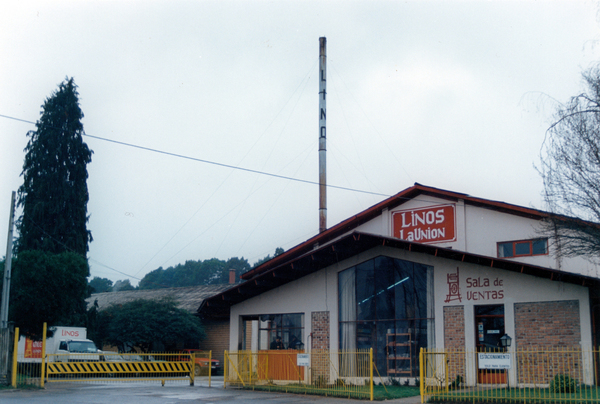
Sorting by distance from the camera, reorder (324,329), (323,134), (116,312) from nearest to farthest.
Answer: (324,329) < (323,134) < (116,312)

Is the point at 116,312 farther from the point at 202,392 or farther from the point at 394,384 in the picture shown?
the point at 394,384

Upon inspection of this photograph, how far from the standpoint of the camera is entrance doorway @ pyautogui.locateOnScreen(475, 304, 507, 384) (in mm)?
20578

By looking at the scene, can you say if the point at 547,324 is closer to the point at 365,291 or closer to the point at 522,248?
the point at 522,248

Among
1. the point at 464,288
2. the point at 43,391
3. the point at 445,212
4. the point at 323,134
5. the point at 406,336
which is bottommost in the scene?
the point at 43,391

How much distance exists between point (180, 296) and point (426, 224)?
3031 centimetres

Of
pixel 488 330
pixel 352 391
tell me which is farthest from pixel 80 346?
pixel 488 330

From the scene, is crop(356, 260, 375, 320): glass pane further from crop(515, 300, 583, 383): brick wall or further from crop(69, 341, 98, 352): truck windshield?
crop(69, 341, 98, 352): truck windshield

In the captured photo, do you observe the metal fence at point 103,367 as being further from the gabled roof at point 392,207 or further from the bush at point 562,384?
the bush at point 562,384

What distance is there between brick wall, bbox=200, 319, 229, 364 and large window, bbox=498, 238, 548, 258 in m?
24.2

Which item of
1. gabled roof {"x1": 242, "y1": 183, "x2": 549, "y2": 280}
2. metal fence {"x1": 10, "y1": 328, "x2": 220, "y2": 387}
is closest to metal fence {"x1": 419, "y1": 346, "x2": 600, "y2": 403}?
gabled roof {"x1": 242, "y1": 183, "x2": 549, "y2": 280}

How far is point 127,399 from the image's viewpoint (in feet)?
59.6

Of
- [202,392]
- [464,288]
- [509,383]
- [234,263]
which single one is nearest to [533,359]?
[509,383]

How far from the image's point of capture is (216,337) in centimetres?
4394

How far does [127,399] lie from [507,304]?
40.4 ft
